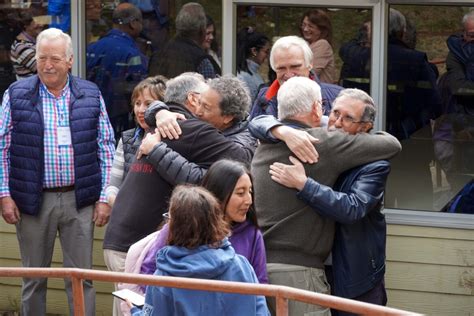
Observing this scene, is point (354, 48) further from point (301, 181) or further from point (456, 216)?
point (301, 181)

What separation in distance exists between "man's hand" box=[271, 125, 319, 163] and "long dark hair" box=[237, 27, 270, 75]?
1.87 m

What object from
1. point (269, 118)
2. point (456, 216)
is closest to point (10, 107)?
point (269, 118)

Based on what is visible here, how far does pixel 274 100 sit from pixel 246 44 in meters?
1.15

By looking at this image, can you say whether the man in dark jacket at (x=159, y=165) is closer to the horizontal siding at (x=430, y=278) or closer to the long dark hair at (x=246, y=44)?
the long dark hair at (x=246, y=44)

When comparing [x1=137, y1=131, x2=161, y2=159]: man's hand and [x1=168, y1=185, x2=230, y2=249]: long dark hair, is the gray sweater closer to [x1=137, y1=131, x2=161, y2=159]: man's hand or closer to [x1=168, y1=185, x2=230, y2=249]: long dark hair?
[x1=137, y1=131, x2=161, y2=159]: man's hand

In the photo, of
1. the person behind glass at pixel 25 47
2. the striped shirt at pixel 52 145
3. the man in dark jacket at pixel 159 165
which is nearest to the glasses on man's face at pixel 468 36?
the man in dark jacket at pixel 159 165

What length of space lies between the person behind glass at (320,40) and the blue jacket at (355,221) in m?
1.62

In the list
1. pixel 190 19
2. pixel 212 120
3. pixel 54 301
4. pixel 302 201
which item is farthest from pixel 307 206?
pixel 54 301

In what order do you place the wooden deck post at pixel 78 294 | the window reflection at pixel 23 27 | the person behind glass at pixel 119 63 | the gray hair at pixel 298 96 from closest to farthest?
1. the wooden deck post at pixel 78 294
2. the gray hair at pixel 298 96
3. the person behind glass at pixel 119 63
4. the window reflection at pixel 23 27

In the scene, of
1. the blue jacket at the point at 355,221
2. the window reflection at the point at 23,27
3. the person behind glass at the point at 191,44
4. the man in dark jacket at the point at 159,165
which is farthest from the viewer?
the window reflection at the point at 23,27

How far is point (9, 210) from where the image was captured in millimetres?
6445

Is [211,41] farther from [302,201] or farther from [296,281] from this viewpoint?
[296,281]

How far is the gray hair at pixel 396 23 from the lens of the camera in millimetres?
6516

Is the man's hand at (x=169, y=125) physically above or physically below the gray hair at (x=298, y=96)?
below
